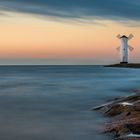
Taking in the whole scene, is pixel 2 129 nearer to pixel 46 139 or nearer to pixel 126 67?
pixel 46 139

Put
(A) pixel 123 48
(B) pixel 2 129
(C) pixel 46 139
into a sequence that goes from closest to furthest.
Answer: (C) pixel 46 139 → (B) pixel 2 129 → (A) pixel 123 48

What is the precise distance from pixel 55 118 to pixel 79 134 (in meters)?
5.62

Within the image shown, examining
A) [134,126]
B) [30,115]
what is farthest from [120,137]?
[30,115]

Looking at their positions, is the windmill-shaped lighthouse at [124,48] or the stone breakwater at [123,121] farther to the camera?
the windmill-shaped lighthouse at [124,48]

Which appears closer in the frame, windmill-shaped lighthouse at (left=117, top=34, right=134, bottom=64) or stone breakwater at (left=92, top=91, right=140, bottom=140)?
stone breakwater at (left=92, top=91, right=140, bottom=140)

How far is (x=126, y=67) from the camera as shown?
187000 millimetres

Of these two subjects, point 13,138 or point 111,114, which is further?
point 111,114

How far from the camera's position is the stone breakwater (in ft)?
53.6

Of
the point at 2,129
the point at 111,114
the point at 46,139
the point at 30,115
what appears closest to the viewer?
the point at 46,139

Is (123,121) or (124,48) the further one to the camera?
(124,48)

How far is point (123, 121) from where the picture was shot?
750 inches

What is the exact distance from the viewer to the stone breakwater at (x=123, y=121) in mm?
16328

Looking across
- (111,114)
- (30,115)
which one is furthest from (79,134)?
(30,115)

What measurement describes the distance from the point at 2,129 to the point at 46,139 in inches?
131
